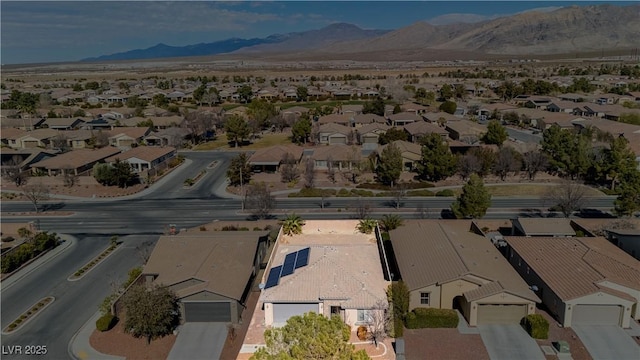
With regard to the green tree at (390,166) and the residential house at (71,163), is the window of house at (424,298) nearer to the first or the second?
the green tree at (390,166)

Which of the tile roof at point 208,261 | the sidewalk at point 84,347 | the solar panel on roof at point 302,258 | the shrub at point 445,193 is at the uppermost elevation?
the solar panel on roof at point 302,258

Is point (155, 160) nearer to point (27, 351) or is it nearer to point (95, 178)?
point (95, 178)

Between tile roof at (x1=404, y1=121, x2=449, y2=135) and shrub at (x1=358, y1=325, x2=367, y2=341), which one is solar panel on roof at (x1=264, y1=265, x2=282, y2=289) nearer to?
shrub at (x1=358, y1=325, x2=367, y2=341)

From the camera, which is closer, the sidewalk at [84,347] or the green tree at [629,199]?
the sidewalk at [84,347]

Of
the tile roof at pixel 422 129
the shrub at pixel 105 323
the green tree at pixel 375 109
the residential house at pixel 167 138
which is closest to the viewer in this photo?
the shrub at pixel 105 323

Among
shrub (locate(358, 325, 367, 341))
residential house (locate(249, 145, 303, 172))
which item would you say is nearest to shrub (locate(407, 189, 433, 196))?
residential house (locate(249, 145, 303, 172))

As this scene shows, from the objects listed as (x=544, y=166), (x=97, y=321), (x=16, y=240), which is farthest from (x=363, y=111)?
(x=97, y=321)

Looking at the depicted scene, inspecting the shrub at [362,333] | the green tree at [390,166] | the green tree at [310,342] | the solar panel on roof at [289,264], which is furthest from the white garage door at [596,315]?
the green tree at [390,166]
